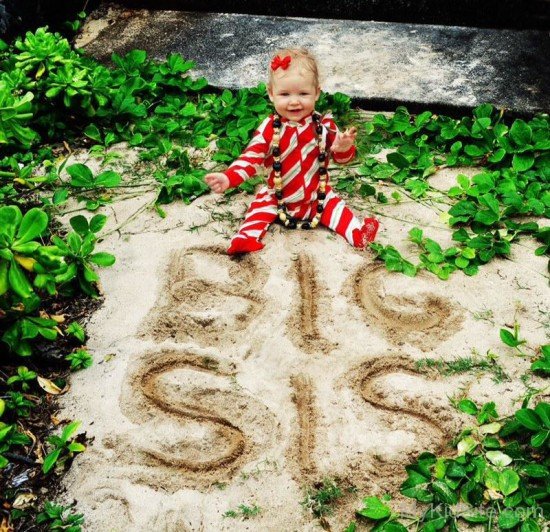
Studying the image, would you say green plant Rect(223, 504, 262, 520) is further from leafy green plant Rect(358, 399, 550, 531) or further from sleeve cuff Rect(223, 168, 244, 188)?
sleeve cuff Rect(223, 168, 244, 188)

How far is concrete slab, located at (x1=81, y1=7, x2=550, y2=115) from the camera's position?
395cm

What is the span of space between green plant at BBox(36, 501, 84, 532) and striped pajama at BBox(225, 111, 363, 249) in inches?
55.3

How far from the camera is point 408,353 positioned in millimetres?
2535

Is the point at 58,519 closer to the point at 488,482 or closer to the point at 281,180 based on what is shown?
the point at 488,482

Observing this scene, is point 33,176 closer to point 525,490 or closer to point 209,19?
point 209,19

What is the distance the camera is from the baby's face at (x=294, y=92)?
267cm

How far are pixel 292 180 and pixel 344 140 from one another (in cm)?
35

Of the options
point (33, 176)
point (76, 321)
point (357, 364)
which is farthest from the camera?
point (33, 176)

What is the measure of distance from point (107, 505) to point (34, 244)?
3.09 ft

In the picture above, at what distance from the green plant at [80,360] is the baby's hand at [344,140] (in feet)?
4.69

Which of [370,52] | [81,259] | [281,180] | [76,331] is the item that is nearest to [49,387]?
[76,331]

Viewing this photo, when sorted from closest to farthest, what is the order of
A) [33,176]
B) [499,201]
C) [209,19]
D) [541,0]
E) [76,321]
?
[76,321], [499,201], [33,176], [541,0], [209,19]

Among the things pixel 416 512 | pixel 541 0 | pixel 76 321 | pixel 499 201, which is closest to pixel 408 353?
Answer: pixel 416 512

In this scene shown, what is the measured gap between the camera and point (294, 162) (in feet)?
9.68
